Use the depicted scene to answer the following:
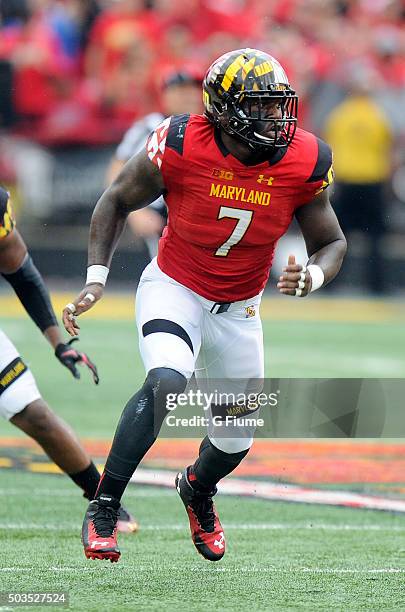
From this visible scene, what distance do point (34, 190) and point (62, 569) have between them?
→ 946 cm

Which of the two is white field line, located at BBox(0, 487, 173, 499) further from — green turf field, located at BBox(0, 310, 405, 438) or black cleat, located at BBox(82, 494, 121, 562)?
black cleat, located at BBox(82, 494, 121, 562)

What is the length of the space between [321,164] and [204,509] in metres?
1.44

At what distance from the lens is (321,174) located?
5.06m

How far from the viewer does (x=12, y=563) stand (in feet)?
16.5

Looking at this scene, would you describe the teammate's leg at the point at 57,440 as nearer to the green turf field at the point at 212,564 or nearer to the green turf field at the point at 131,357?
the green turf field at the point at 212,564

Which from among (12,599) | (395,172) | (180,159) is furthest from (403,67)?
(12,599)

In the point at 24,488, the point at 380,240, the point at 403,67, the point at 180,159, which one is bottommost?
the point at 380,240

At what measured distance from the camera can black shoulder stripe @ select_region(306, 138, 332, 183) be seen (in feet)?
16.5

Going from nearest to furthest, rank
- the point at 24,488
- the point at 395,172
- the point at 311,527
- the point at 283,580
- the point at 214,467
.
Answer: the point at 283,580 → the point at 214,467 → the point at 311,527 → the point at 24,488 → the point at 395,172

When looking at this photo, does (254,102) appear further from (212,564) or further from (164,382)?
(212,564)

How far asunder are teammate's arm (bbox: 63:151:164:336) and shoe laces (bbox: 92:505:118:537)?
0.76 meters

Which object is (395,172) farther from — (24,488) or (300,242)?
(24,488)

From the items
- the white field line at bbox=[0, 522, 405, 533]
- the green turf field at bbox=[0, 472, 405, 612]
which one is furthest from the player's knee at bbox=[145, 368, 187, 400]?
the white field line at bbox=[0, 522, 405, 533]

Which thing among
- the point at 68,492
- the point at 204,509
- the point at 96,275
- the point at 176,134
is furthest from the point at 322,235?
the point at 68,492
